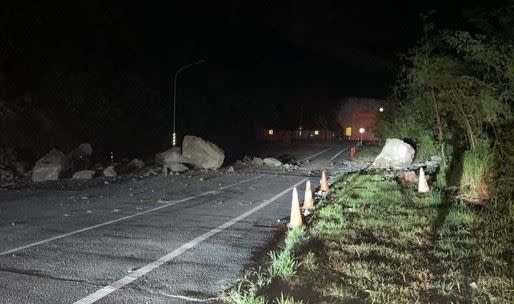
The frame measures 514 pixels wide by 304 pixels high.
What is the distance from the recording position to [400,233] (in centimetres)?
892

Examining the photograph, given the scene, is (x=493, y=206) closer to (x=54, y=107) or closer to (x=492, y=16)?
(x=492, y=16)

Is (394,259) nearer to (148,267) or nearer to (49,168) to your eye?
(148,267)

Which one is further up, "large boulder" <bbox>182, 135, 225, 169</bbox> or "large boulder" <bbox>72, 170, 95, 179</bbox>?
"large boulder" <bbox>182, 135, 225, 169</bbox>

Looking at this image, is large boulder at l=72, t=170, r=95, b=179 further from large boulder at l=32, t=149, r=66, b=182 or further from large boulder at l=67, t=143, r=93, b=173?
large boulder at l=67, t=143, r=93, b=173

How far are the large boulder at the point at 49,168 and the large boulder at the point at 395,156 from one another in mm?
14276

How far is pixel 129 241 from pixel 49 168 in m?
13.9

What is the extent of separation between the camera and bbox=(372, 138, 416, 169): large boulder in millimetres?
26938

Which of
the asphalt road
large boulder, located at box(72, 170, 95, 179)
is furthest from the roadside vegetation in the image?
large boulder, located at box(72, 170, 95, 179)

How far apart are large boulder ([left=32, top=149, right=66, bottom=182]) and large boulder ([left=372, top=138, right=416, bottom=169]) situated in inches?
562

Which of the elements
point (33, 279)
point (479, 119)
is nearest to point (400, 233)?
point (33, 279)

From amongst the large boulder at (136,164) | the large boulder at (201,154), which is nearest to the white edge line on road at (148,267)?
the large boulder at (136,164)

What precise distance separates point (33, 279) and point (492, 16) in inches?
555

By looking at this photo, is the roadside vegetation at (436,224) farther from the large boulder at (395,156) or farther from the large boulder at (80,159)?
the large boulder at (80,159)

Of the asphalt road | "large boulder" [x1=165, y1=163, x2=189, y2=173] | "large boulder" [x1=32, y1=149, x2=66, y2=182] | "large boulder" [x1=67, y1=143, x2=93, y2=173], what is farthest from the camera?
"large boulder" [x1=165, y1=163, x2=189, y2=173]
